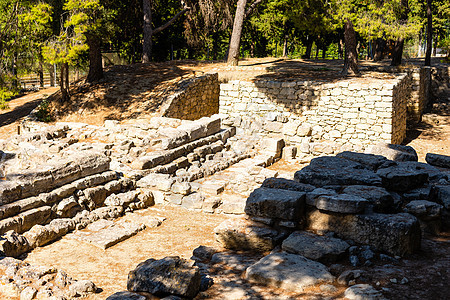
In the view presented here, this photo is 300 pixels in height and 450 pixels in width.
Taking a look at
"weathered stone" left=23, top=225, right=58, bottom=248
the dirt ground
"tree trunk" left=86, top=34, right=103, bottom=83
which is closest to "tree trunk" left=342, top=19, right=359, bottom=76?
the dirt ground

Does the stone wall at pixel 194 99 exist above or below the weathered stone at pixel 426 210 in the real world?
above

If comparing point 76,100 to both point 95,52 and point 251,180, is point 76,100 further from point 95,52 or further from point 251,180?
point 251,180

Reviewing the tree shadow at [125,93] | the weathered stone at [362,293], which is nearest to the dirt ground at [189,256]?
the weathered stone at [362,293]

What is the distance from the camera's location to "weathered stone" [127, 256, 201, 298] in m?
4.88

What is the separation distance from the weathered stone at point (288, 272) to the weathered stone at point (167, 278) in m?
0.74

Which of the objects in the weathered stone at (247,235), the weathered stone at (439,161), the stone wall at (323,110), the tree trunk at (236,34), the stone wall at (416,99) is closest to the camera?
the weathered stone at (247,235)

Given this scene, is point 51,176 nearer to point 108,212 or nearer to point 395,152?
point 108,212

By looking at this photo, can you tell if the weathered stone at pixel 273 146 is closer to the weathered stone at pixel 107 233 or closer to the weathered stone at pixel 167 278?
the weathered stone at pixel 107 233

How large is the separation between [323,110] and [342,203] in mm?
9590

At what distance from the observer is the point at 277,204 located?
630 centimetres

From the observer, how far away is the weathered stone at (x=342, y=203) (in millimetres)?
5758

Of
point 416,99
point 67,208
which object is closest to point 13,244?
point 67,208

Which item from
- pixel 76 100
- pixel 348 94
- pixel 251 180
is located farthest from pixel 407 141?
pixel 76 100

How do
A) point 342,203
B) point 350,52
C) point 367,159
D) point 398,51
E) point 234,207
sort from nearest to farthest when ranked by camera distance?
point 342,203 → point 367,159 → point 234,207 → point 350,52 → point 398,51
